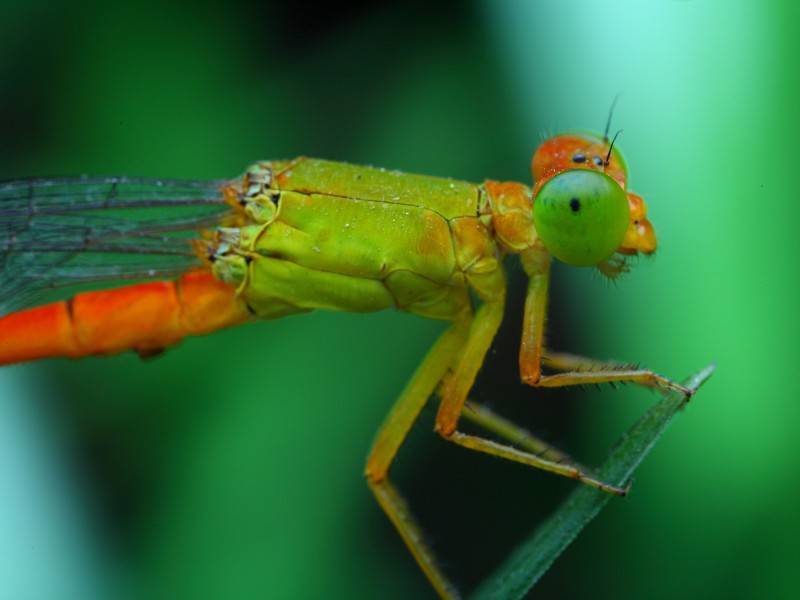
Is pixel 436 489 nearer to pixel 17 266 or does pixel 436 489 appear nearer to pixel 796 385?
pixel 796 385

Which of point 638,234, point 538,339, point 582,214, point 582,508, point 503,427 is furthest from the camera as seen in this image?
point 503,427

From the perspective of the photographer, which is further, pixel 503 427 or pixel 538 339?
pixel 503 427

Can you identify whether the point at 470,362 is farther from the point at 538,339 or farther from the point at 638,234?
the point at 638,234

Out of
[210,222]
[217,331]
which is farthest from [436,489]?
[210,222]

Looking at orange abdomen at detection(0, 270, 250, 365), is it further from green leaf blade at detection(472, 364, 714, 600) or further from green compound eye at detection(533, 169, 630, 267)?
green leaf blade at detection(472, 364, 714, 600)

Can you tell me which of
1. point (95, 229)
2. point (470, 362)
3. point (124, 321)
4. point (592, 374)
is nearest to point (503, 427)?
point (470, 362)

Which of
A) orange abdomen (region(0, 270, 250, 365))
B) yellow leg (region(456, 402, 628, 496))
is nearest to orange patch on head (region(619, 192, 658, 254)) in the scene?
yellow leg (region(456, 402, 628, 496))
